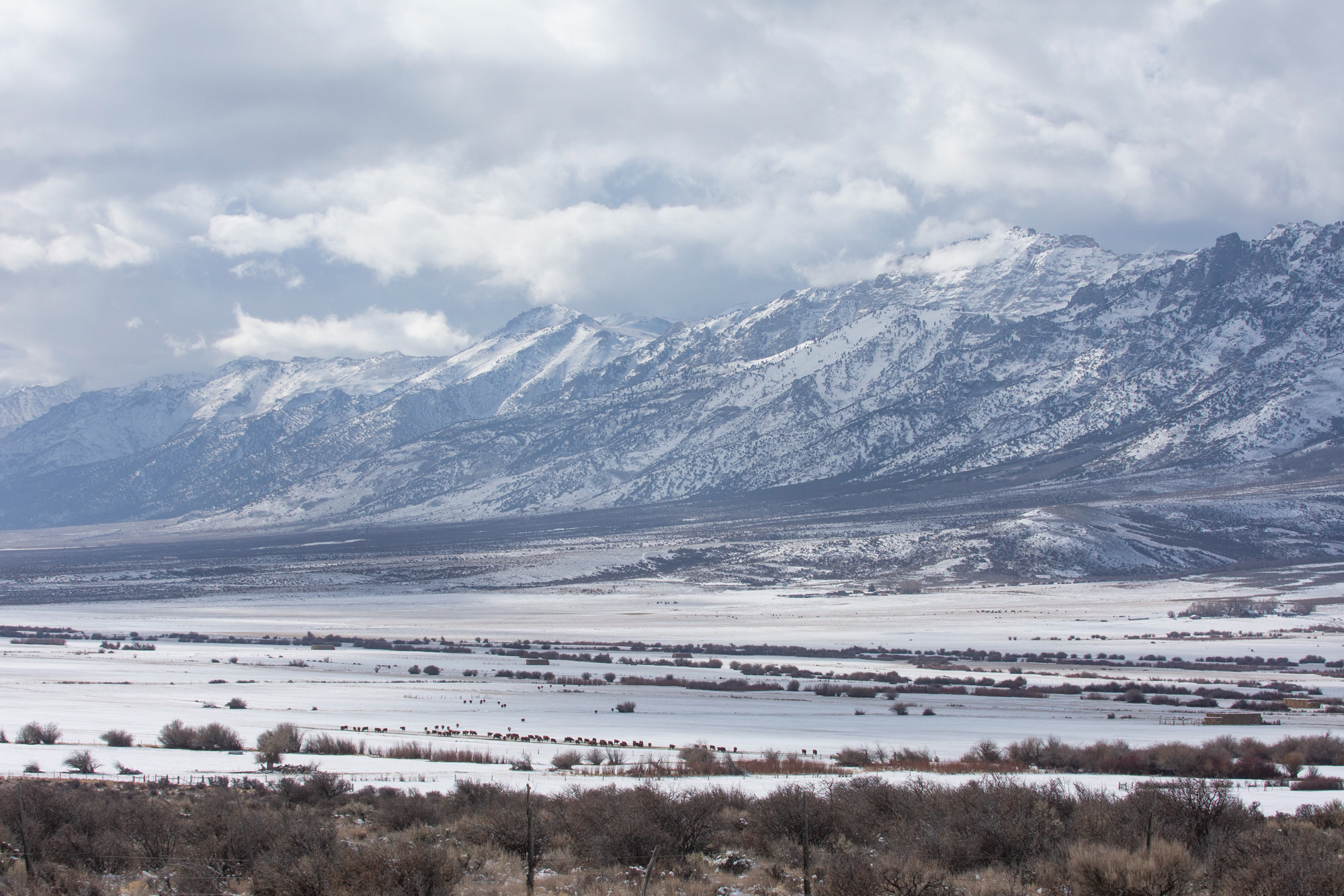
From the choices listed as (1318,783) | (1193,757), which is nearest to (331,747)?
(1193,757)

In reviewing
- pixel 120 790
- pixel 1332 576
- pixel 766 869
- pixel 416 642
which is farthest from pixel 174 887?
pixel 1332 576

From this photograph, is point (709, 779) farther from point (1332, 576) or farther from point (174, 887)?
point (1332, 576)

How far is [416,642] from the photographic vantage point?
68938mm

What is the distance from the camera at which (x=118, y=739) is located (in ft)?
86.9

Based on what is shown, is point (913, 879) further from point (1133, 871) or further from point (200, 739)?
point (200, 739)

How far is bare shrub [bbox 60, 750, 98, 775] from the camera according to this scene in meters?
21.3

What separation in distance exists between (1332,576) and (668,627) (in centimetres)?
7097

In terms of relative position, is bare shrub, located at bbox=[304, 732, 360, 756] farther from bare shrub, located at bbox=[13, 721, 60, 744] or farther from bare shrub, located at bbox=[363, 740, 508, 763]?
bare shrub, located at bbox=[13, 721, 60, 744]

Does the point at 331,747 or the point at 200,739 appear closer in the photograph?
the point at 331,747

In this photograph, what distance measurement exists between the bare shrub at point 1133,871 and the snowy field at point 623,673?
8.52 metres

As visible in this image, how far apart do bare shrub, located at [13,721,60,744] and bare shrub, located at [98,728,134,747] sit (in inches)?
48.9

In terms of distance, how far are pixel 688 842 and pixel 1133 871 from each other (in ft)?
21.6

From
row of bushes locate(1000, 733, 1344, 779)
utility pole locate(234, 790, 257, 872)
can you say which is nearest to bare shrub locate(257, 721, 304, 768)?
utility pole locate(234, 790, 257, 872)

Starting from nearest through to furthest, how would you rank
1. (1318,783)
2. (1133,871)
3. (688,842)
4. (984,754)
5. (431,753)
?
(1133,871) → (688,842) → (1318,783) → (984,754) → (431,753)
